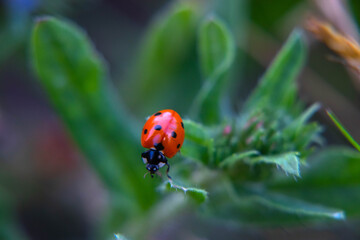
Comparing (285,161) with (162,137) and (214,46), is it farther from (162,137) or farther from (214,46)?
(214,46)

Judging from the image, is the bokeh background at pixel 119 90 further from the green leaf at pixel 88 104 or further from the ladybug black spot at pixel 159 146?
the ladybug black spot at pixel 159 146

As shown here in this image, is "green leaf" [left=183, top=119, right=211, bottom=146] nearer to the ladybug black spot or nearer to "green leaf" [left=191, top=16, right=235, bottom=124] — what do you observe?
the ladybug black spot

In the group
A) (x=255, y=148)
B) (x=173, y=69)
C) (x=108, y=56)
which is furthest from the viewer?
(x=108, y=56)

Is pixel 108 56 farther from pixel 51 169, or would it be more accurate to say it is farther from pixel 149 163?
pixel 149 163

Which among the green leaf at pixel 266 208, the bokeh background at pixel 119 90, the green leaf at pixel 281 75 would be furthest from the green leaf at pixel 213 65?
the bokeh background at pixel 119 90

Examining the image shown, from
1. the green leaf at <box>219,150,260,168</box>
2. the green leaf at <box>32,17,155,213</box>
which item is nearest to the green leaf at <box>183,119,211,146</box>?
the green leaf at <box>219,150,260,168</box>

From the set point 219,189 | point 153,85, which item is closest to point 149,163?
Answer: point 219,189
